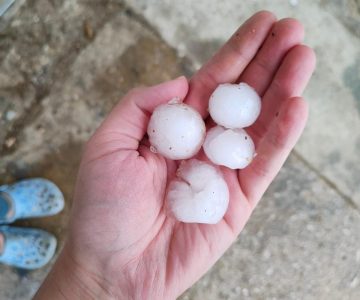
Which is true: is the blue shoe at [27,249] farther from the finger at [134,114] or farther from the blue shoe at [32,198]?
the finger at [134,114]

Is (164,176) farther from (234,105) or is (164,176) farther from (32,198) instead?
(32,198)

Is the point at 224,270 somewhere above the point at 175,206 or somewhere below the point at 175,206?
below

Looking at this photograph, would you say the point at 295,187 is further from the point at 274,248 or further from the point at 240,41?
the point at 240,41

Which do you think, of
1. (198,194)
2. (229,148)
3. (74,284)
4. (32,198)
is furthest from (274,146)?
(32,198)

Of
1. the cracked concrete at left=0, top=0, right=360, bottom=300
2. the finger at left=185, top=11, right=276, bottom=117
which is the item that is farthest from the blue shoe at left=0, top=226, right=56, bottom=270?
the finger at left=185, top=11, right=276, bottom=117

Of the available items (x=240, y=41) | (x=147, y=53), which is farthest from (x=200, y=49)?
(x=240, y=41)

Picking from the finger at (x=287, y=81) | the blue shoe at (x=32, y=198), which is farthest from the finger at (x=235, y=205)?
the blue shoe at (x=32, y=198)

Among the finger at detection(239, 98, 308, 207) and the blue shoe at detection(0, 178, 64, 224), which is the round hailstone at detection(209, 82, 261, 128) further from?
the blue shoe at detection(0, 178, 64, 224)
